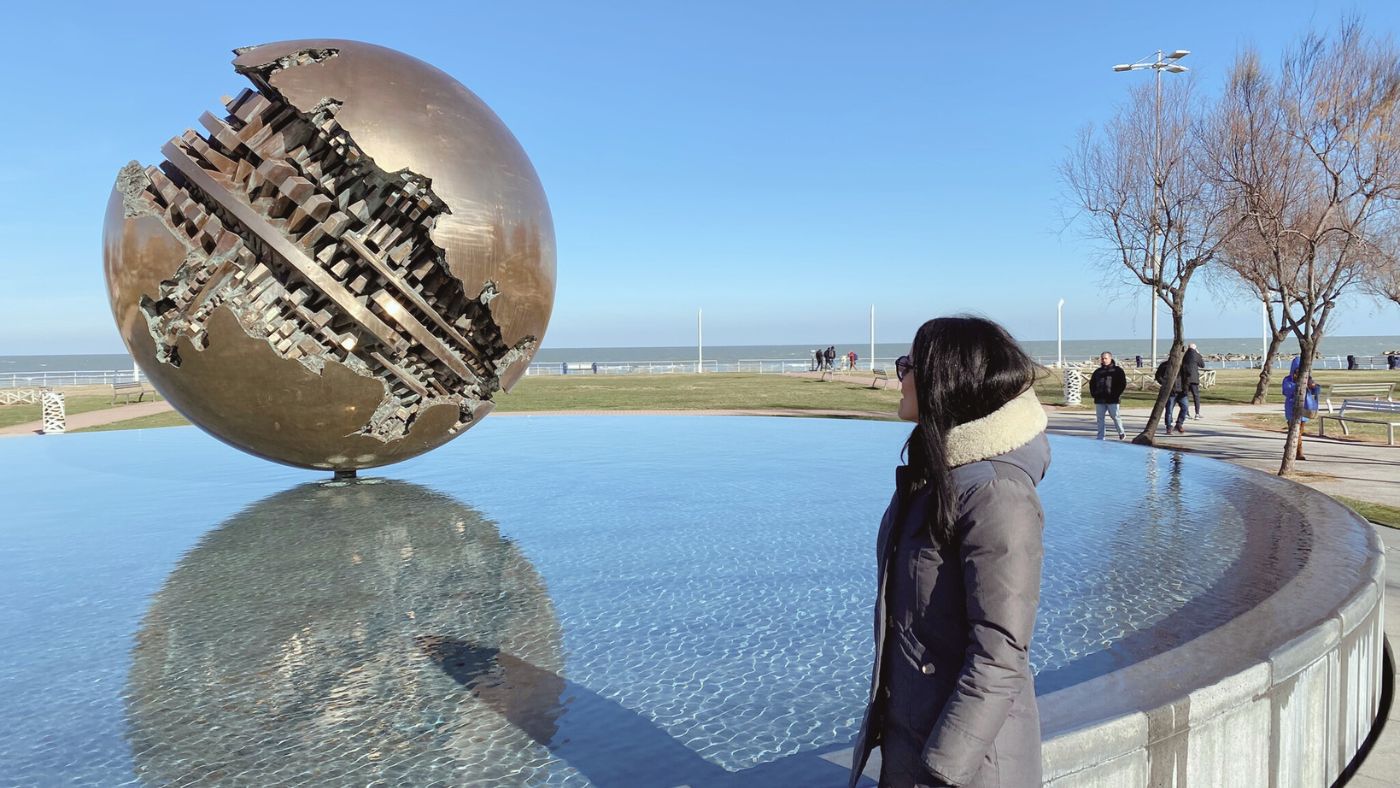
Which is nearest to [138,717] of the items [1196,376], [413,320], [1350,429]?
[413,320]

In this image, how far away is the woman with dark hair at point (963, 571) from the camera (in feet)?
6.78

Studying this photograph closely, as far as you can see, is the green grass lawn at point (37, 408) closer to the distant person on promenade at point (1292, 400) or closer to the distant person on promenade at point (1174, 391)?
the distant person on promenade at point (1174, 391)

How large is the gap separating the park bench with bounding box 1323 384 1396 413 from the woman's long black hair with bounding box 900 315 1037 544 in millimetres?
28828

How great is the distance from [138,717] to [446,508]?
474 cm

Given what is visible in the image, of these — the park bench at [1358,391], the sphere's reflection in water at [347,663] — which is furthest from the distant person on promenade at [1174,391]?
the sphere's reflection in water at [347,663]

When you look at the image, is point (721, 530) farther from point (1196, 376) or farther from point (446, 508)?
point (1196, 376)

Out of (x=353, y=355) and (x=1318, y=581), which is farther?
(x=353, y=355)

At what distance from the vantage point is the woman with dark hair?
2066 millimetres

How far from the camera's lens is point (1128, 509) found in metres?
8.24

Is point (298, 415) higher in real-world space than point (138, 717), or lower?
higher

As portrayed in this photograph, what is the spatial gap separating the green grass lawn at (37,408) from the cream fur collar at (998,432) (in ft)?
84.6

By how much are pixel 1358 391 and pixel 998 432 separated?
34734 mm

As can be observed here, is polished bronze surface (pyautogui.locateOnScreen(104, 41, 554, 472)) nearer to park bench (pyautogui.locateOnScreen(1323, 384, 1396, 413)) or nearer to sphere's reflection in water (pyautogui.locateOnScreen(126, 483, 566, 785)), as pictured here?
sphere's reflection in water (pyautogui.locateOnScreen(126, 483, 566, 785))

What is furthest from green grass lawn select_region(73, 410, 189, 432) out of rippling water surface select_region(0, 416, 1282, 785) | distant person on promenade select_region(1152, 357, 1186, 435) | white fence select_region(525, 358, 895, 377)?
white fence select_region(525, 358, 895, 377)
